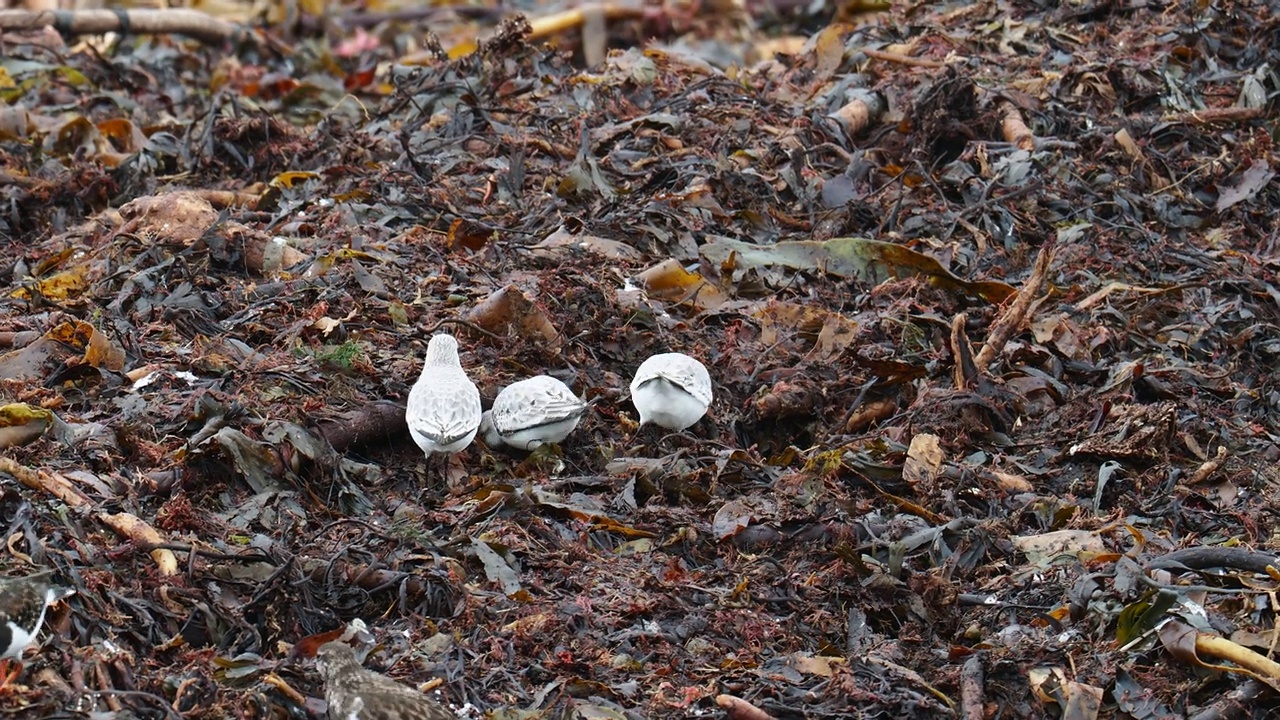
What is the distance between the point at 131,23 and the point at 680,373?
6663mm

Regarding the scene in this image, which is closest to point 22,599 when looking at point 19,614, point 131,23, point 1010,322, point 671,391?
point 19,614

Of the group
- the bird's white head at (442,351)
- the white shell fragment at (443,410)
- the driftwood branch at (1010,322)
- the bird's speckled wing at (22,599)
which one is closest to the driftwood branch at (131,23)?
the bird's white head at (442,351)

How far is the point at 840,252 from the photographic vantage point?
6.44 m

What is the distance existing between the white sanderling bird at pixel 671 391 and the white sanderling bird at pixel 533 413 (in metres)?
0.22

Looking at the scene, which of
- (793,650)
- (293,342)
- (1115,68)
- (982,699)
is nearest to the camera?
(982,699)

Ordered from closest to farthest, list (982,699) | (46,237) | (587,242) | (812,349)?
(982,699)
(812,349)
(587,242)
(46,237)

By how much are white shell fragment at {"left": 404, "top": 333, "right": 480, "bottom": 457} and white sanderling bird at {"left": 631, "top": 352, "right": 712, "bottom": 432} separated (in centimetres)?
57

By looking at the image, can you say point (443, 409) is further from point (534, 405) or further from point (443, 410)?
point (534, 405)

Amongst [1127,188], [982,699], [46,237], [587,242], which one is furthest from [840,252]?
[46,237]

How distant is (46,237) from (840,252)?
3569 mm

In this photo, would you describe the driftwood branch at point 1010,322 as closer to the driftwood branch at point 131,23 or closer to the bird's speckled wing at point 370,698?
the bird's speckled wing at point 370,698

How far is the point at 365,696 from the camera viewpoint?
3477 mm

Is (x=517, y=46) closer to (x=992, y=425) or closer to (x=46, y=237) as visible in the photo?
(x=46, y=237)

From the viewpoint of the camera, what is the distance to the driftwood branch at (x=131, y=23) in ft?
32.2
